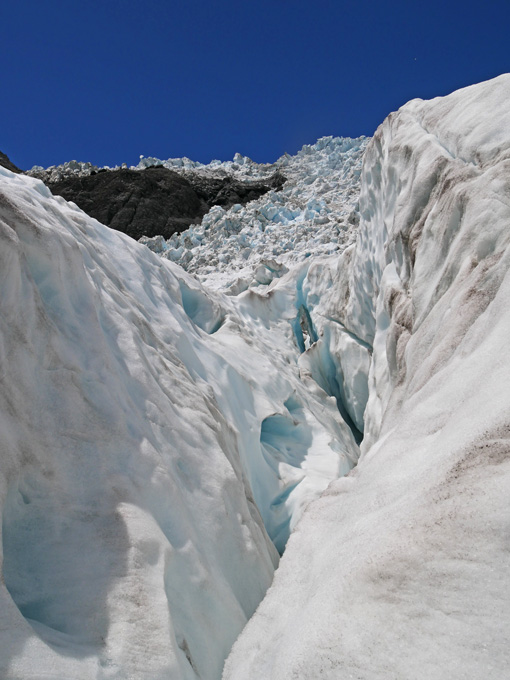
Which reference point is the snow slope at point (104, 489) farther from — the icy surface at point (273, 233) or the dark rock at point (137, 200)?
the dark rock at point (137, 200)

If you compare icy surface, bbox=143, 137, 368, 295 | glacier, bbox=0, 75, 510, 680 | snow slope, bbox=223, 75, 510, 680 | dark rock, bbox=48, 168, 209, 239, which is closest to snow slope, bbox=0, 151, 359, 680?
glacier, bbox=0, 75, 510, 680

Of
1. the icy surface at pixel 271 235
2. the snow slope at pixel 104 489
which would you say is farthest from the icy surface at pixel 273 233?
the snow slope at pixel 104 489

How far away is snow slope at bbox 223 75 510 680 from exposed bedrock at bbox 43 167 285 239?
2517 centimetres

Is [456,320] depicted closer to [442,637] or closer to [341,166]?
[442,637]

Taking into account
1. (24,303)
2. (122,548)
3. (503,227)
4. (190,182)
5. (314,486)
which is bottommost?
(314,486)

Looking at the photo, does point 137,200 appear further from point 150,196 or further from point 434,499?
point 434,499

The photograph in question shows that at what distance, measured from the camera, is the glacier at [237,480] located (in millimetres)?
1656

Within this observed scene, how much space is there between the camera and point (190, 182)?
33344 mm

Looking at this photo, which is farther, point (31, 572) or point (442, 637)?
point (31, 572)

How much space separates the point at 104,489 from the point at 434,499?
1.43m

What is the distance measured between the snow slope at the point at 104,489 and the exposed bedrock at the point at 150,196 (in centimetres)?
2584

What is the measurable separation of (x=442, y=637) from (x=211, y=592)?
4.30 ft

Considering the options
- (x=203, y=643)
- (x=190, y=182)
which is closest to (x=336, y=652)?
(x=203, y=643)

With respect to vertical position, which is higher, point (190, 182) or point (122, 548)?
point (190, 182)
